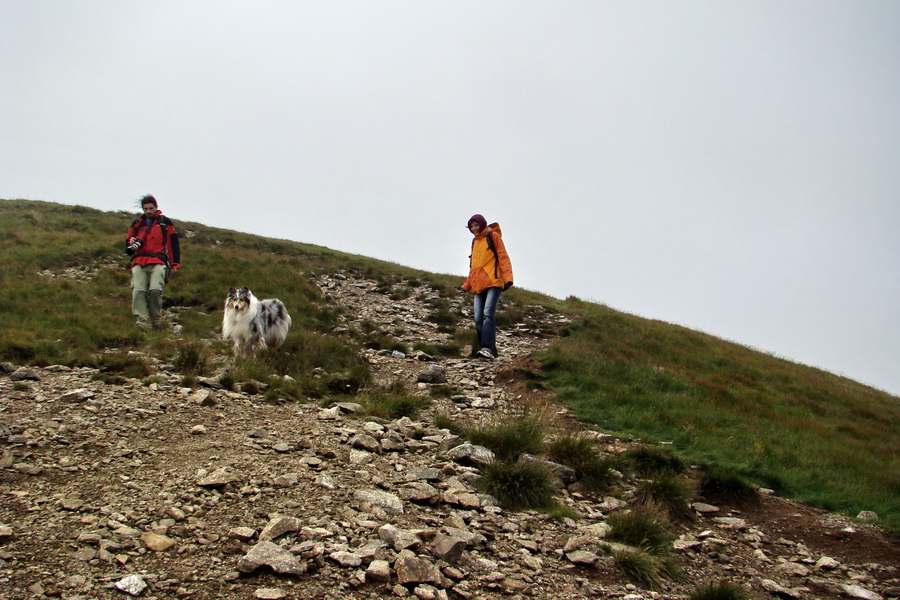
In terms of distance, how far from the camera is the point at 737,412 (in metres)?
9.91

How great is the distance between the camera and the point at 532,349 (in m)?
13.4

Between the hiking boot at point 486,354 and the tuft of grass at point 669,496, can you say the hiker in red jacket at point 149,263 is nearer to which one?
the hiking boot at point 486,354

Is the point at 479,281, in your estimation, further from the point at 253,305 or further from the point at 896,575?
the point at 896,575

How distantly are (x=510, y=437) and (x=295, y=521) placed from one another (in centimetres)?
283

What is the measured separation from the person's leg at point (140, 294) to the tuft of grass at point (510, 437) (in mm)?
7722

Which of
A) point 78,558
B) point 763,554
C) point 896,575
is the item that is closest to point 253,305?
point 78,558

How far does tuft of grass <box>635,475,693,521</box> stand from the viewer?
5.49 metres

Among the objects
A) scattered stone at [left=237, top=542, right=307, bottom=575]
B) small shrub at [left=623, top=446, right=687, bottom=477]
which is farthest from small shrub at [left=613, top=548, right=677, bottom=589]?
scattered stone at [left=237, top=542, right=307, bottom=575]

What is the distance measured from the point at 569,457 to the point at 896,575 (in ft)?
10.1

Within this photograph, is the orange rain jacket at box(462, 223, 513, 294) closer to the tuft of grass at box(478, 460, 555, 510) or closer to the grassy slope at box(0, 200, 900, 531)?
the grassy slope at box(0, 200, 900, 531)

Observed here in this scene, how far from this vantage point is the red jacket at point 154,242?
35.4 ft

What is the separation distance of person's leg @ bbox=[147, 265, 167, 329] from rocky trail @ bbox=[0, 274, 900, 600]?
396cm

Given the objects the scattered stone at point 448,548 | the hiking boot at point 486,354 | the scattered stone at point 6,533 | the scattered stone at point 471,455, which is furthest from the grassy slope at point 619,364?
the scattered stone at point 6,533

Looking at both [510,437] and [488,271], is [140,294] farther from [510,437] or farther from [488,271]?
[510,437]
